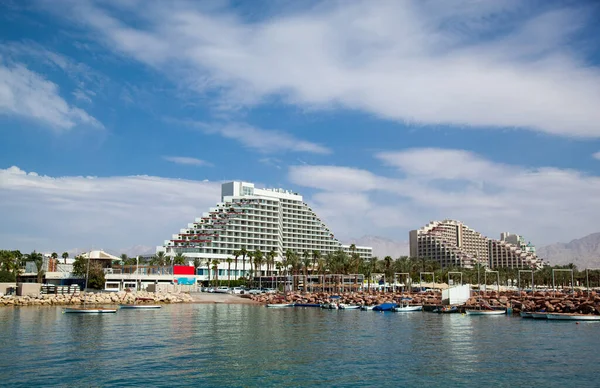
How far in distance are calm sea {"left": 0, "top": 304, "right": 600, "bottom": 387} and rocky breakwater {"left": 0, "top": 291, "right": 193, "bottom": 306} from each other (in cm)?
3543

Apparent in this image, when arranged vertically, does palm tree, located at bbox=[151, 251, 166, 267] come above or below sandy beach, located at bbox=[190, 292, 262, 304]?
above

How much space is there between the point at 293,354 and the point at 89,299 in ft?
246

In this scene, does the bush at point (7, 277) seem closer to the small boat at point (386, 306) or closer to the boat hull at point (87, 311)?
the boat hull at point (87, 311)

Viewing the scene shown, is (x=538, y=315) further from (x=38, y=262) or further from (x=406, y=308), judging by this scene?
(x=38, y=262)

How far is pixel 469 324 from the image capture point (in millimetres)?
71938

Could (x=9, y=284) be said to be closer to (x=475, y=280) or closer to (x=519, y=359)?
(x=519, y=359)

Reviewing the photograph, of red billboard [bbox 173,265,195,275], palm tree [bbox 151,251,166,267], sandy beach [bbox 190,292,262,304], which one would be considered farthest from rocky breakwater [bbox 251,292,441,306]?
palm tree [bbox 151,251,166,267]

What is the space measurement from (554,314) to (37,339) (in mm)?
66682

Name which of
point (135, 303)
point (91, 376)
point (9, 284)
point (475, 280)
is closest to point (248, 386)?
point (91, 376)

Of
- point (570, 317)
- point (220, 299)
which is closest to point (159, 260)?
point (220, 299)

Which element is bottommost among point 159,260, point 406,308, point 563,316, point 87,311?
point 406,308

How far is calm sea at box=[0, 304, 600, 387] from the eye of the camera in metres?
35.6

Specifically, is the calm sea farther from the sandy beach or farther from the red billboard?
the red billboard

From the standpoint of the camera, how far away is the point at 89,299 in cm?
10712
